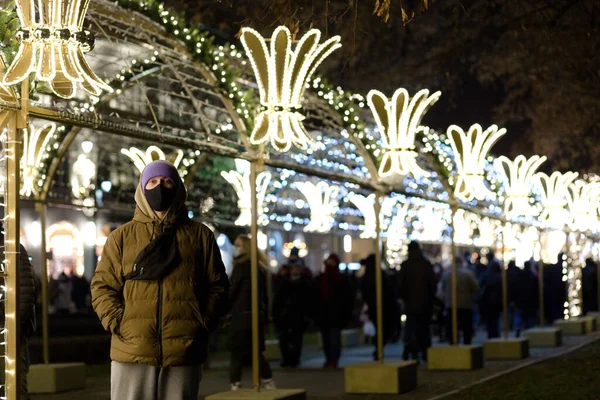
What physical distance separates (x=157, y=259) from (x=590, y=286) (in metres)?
30.0

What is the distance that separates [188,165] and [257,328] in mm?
7493

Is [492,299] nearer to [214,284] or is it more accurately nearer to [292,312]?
[292,312]

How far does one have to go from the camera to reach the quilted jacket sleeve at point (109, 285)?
6.92 metres

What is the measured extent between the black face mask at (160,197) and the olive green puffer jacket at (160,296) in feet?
0.12

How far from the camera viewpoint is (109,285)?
7.01m

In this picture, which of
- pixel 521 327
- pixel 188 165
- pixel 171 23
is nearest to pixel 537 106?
pixel 521 327

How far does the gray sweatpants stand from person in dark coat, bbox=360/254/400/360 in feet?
44.4

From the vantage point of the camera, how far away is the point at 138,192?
7.07 m

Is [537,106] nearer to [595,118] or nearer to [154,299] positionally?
[595,118]

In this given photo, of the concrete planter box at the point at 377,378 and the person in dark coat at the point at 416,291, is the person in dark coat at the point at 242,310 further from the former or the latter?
the person in dark coat at the point at 416,291

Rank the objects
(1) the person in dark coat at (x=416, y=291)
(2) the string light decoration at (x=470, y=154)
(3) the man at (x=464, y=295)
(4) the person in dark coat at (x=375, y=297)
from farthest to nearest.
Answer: (3) the man at (x=464, y=295) < (4) the person in dark coat at (x=375, y=297) < (1) the person in dark coat at (x=416, y=291) < (2) the string light decoration at (x=470, y=154)

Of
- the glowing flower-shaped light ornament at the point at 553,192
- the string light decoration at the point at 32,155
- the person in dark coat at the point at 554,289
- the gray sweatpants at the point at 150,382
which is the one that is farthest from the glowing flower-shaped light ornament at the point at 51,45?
the person in dark coat at the point at 554,289

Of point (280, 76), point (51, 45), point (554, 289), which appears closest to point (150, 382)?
point (51, 45)

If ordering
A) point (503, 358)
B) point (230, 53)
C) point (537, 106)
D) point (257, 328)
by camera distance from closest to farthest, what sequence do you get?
point (257, 328) → point (230, 53) → point (503, 358) → point (537, 106)
